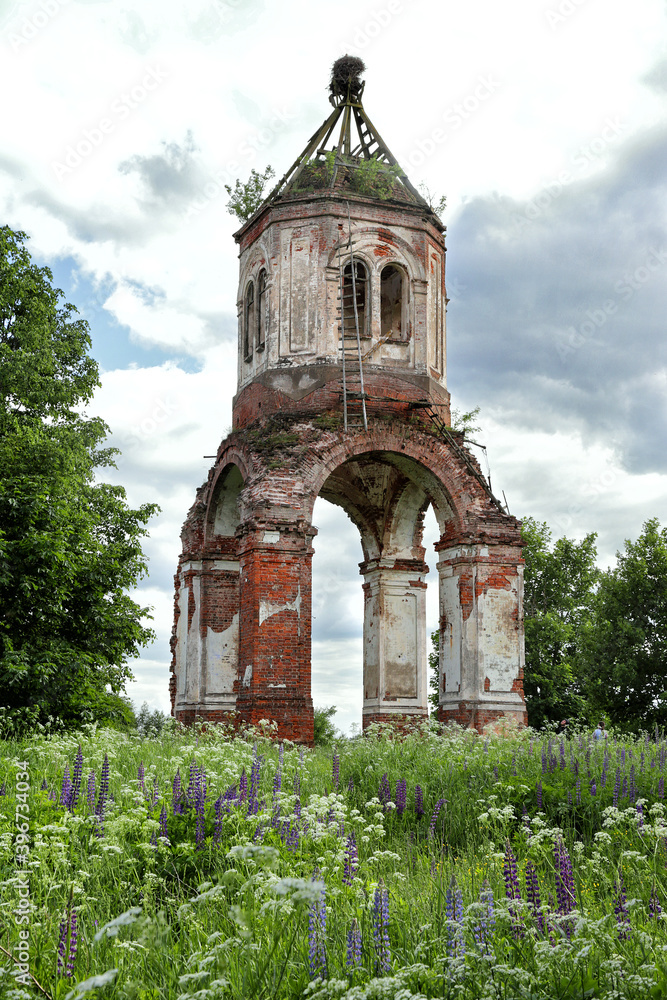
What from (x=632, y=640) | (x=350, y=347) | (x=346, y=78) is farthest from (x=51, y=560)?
(x=632, y=640)

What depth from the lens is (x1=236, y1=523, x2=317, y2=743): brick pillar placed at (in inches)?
622

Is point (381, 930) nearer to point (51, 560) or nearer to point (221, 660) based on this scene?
point (51, 560)

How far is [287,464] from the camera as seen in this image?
55.2 feet

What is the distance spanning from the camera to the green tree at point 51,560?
48.7 feet

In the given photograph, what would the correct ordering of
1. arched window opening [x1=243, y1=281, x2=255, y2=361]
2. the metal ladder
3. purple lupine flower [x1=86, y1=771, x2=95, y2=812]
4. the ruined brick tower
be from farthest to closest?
arched window opening [x1=243, y1=281, x2=255, y2=361] → the metal ladder → the ruined brick tower → purple lupine flower [x1=86, y1=771, x2=95, y2=812]

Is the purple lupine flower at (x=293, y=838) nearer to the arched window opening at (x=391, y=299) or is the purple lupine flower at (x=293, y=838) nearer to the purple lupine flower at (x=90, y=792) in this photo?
the purple lupine flower at (x=90, y=792)

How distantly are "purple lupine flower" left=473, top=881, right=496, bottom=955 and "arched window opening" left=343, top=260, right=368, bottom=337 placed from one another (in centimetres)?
1570

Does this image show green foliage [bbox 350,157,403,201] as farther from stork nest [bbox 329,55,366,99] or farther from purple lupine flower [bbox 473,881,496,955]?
purple lupine flower [bbox 473,881,496,955]

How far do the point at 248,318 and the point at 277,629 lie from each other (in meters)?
7.57

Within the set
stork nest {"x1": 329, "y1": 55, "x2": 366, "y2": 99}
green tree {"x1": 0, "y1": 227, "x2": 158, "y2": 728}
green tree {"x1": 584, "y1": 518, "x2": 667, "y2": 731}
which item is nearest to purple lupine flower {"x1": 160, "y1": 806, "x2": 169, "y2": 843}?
green tree {"x1": 0, "y1": 227, "x2": 158, "y2": 728}

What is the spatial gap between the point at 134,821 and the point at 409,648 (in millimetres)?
15535

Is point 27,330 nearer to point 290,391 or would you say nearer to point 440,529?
point 290,391

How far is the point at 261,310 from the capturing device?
19.6 meters
